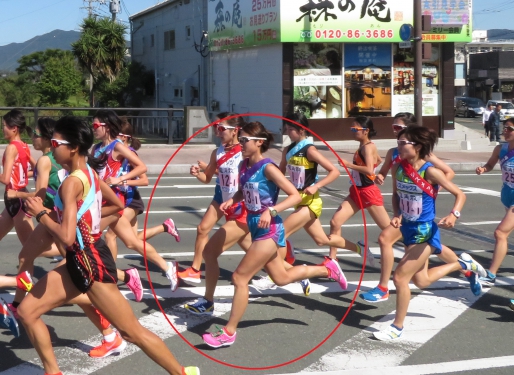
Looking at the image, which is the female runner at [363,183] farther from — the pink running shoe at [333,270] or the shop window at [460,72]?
the shop window at [460,72]

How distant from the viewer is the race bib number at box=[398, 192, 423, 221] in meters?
6.37

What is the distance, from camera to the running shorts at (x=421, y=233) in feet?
20.9

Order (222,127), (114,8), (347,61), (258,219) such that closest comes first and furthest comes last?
(258,219)
(222,127)
(347,61)
(114,8)

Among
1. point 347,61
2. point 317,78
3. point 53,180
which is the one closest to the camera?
point 53,180

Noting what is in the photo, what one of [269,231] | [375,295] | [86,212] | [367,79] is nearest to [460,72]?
[367,79]

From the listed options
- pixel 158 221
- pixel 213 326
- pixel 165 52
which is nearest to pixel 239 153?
pixel 213 326

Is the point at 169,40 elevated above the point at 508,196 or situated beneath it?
elevated above

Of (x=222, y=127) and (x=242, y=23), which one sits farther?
(x=242, y=23)

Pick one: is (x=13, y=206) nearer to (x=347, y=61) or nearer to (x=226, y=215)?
(x=226, y=215)

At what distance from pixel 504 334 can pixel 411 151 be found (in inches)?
69.7

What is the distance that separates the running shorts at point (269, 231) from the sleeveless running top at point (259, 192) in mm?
73

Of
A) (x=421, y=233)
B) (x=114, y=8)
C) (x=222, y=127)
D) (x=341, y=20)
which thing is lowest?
(x=421, y=233)

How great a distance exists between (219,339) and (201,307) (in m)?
0.90

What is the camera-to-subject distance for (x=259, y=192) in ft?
20.1
